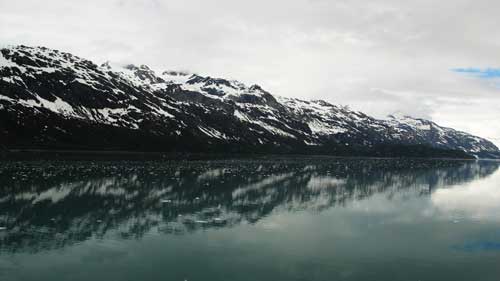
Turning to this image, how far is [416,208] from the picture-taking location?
55188 mm

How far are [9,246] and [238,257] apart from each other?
1322 cm

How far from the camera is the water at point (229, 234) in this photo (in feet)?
80.7

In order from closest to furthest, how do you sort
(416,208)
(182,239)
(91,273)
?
(91,273)
(182,239)
(416,208)

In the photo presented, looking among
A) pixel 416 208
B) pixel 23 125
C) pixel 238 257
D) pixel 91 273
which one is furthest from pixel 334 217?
pixel 23 125

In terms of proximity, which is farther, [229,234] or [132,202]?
[132,202]

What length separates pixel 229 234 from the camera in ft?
111

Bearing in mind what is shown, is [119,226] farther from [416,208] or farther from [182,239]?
[416,208]

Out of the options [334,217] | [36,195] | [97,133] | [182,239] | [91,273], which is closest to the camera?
[91,273]

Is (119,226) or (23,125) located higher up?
(23,125)

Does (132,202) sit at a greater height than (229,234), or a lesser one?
greater

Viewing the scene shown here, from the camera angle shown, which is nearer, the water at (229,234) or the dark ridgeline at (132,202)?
the water at (229,234)

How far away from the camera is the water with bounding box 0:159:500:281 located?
80.7 ft

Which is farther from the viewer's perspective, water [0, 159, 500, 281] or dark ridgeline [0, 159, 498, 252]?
dark ridgeline [0, 159, 498, 252]

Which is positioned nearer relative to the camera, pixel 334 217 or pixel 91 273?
pixel 91 273
